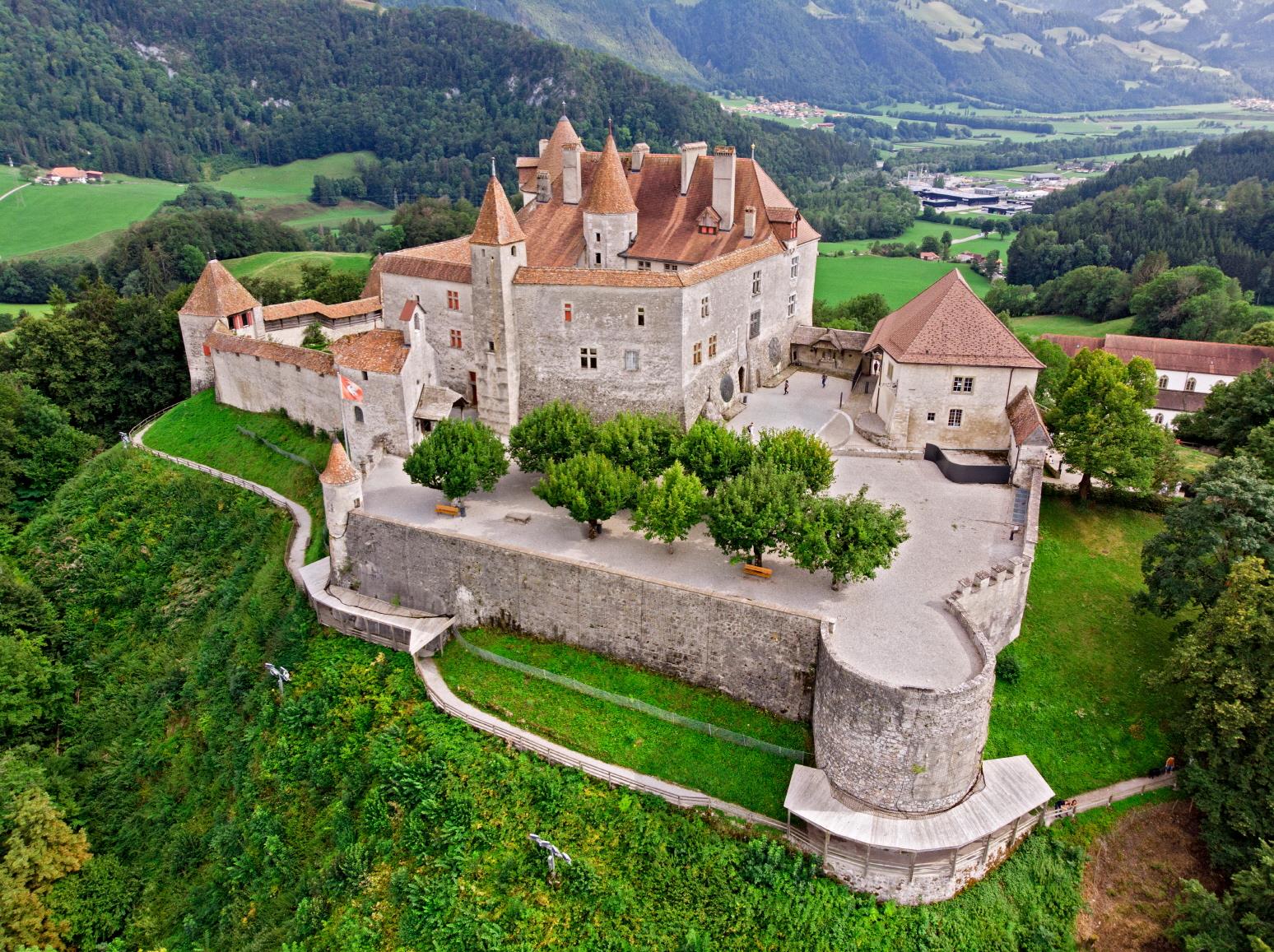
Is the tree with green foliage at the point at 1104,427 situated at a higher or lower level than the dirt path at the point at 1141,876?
higher

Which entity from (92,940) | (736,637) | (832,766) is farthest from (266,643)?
(832,766)

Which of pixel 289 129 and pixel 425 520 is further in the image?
pixel 289 129

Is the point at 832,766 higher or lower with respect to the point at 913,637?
lower

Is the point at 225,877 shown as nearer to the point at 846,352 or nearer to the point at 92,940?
the point at 92,940

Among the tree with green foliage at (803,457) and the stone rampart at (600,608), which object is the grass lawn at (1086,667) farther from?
the tree with green foliage at (803,457)

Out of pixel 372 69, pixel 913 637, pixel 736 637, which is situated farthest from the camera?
pixel 372 69

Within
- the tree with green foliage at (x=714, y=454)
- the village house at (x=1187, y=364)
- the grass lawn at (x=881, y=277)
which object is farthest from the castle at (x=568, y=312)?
the grass lawn at (x=881, y=277)
